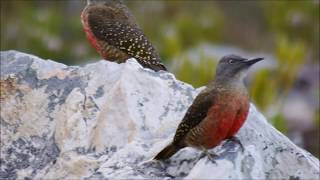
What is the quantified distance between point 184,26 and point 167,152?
39.3 ft

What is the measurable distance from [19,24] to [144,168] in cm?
1191

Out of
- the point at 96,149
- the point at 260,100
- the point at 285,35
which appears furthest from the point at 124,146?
the point at 285,35

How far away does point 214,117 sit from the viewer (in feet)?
17.6

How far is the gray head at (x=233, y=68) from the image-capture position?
17.9ft

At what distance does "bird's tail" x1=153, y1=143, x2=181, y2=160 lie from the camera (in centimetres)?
530

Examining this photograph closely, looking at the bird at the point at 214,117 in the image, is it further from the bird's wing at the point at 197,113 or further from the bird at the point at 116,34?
the bird at the point at 116,34

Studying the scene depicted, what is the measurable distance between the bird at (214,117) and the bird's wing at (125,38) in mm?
1690

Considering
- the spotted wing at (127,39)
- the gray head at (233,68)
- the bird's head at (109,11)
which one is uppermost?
the bird's head at (109,11)

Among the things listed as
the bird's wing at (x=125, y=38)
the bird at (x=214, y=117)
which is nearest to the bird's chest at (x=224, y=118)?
the bird at (x=214, y=117)

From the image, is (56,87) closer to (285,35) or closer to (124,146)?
(124,146)

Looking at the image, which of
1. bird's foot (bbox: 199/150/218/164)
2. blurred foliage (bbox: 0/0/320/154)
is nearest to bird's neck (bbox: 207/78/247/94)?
bird's foot (bbox: 199/150/218/164)

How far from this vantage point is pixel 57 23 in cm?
1745

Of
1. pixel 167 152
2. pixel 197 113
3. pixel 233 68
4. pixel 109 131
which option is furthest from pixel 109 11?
pixel 167 152

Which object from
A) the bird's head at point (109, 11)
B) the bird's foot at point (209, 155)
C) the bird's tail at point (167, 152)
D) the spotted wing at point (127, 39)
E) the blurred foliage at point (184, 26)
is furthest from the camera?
the blurred foliage at point (184, 26)
